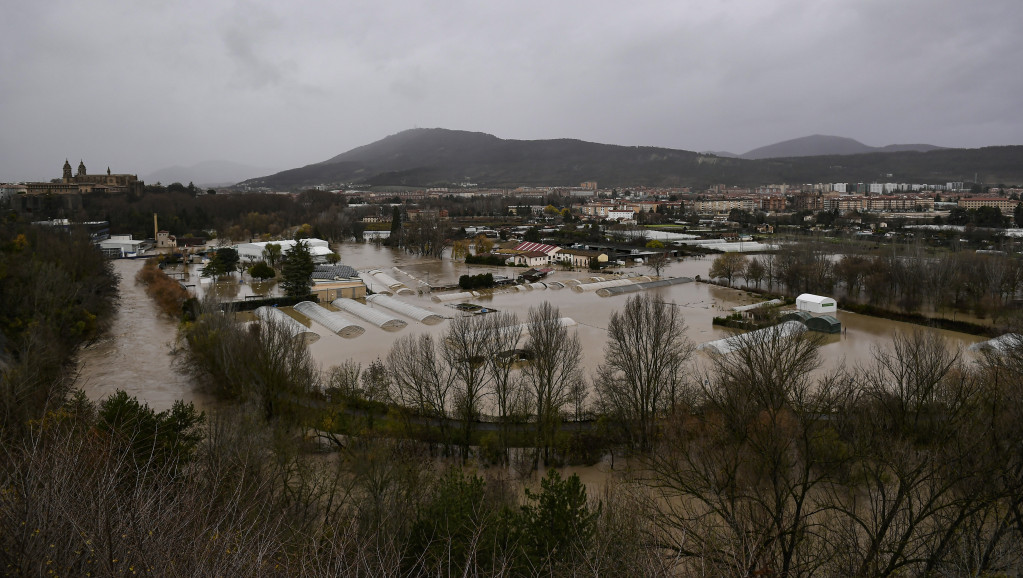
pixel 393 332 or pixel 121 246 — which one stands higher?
pixel 121 246

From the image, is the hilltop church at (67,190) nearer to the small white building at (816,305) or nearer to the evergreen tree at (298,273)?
the evergreen tree at (298,273)

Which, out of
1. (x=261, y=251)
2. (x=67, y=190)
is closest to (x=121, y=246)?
(x=261, y=251)

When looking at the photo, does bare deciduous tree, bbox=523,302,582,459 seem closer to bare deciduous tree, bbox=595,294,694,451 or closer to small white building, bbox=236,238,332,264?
bare deciduous tree, bbox=595,294,694,451

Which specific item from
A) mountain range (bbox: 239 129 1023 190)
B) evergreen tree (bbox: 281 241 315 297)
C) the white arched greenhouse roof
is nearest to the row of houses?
evergreen tree (bbox: 281 241 315 297)

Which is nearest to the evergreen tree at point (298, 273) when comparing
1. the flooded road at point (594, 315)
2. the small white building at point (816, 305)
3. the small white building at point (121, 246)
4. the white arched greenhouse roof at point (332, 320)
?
the white arched greenhouse roof at point (332, 320)

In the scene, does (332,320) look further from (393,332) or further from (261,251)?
(261,251)

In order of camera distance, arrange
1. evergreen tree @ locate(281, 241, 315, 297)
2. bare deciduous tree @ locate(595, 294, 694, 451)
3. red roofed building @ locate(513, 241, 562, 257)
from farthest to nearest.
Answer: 1. red roofed building @ locate(513, 241, 562, 257)
2. evergreen tree @ locate(281, 241, 315, 297)
3. bare deciduous tree @ locate(595, 294, 694, 451)
